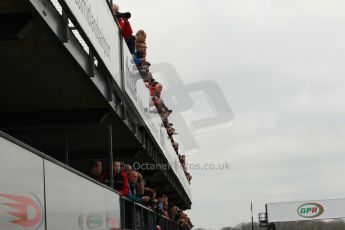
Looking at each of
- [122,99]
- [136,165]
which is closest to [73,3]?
[122,99]

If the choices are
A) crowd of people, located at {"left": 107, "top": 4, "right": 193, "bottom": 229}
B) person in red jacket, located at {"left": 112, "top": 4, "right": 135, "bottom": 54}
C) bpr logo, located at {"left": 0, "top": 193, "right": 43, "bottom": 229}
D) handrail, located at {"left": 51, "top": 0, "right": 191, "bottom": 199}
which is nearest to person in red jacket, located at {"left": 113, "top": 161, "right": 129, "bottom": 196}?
crowd of people, located at {"left": 107, "top": 4, "right": 193, "bottom": 229}

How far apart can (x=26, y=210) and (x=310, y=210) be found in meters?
93.5

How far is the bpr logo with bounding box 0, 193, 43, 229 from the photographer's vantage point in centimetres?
566

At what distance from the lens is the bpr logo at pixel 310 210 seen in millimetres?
96312

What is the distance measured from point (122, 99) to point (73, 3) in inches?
177

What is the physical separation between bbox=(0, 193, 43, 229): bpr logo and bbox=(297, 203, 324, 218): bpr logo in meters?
91.8

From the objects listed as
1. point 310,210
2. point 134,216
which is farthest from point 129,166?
point 310,210

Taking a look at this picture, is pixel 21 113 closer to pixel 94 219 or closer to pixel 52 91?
pixel 52 91

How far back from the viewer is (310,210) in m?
97.1

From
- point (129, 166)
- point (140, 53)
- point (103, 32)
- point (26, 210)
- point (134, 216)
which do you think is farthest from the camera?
point (140, 53)

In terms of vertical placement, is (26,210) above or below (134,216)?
below

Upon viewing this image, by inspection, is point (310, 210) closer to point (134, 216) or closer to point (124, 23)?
point (134, 216)

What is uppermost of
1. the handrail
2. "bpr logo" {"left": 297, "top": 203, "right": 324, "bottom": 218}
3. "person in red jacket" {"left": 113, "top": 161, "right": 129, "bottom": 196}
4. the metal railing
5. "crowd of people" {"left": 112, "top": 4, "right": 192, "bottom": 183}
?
"bpr logo" {"left": 297, "top": 203, "right": 324, "bottom": 218}

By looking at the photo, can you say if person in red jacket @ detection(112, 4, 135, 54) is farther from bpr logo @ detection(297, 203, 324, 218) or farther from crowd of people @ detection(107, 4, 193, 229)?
bpr logo @ detection(297, 203, 324, 218)
